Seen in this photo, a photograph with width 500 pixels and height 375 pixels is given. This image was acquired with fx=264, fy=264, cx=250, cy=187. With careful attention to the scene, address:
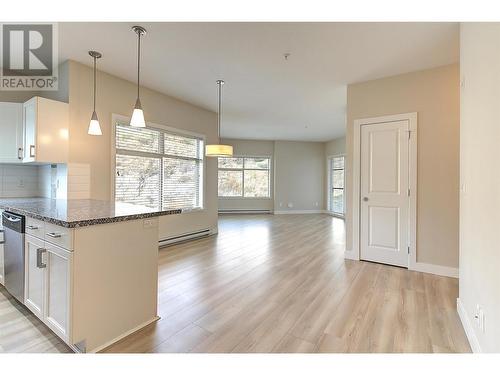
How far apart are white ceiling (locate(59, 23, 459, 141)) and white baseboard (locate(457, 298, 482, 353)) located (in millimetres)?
2544

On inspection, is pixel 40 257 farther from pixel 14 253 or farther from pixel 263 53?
pixel 263 53

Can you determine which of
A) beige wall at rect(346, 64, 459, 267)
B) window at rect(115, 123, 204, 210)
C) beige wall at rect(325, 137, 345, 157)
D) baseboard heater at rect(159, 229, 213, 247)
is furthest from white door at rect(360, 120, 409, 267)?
beige wall at rect(325, 137, 345, 157)

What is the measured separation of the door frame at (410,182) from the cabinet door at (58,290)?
11.5ft

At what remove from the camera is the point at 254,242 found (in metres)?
5.10

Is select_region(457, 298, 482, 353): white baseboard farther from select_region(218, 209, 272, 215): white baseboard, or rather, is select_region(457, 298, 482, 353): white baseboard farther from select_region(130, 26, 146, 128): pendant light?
select_region(218, 209, 272, 215): white baseboard

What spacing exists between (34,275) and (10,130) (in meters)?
2.21

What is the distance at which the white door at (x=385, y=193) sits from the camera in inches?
140

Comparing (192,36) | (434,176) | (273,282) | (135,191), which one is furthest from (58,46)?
(434,176)

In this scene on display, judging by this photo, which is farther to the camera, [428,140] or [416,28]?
[428,140]

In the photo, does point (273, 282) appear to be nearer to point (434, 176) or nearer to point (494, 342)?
point (494, 342)

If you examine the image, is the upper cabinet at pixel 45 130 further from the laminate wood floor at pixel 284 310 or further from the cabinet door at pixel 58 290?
the cabinet door at pixel 58 290

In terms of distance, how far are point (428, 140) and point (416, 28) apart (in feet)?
4.78

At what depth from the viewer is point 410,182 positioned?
3502 mm

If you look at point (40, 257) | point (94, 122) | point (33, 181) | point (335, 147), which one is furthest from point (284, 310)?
point (335, 147)
